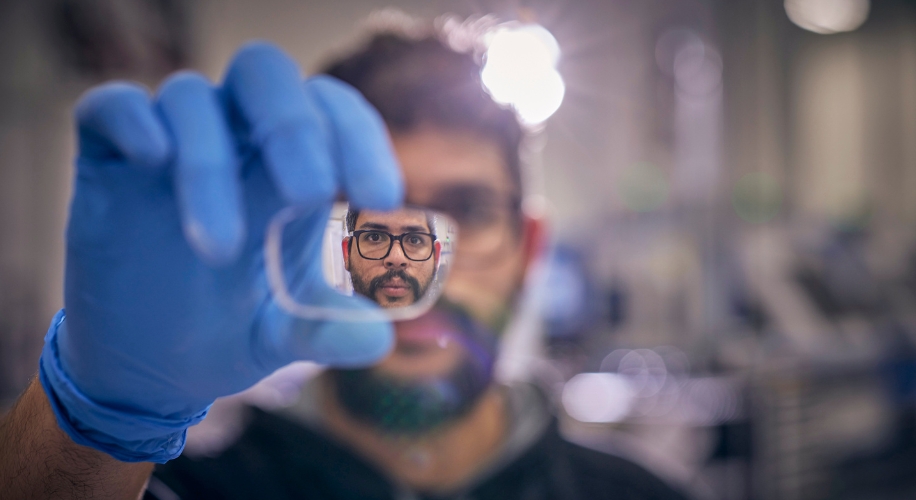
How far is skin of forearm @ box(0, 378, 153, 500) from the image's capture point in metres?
0.62

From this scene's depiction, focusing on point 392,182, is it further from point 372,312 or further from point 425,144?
point 425,144

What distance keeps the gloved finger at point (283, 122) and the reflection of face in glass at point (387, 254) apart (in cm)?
10

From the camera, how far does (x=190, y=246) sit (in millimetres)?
603

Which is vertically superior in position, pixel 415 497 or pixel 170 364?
pixel 170 364

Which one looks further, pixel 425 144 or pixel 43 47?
pixel 43 47

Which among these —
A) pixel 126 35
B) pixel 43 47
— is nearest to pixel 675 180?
pixel 126 35

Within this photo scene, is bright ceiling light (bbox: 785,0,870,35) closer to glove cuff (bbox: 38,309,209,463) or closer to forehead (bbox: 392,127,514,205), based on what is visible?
forehead (bbox: 392,127,514,205)

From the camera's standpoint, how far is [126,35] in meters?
2.77

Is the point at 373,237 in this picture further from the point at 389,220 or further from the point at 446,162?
the point at 446,162

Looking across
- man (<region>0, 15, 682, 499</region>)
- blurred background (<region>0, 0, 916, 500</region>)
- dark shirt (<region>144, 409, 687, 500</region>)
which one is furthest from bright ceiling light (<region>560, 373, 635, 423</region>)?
man (<region>0, 15, 682, 499</region>)

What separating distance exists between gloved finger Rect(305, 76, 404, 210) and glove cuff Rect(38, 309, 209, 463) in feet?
1.29

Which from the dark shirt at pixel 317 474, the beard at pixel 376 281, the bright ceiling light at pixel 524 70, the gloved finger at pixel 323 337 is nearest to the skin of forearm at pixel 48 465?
the gloved finger at pixel 323 337

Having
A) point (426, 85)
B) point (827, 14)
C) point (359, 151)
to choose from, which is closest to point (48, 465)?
point (359, 151)

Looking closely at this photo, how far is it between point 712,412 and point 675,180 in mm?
1783
